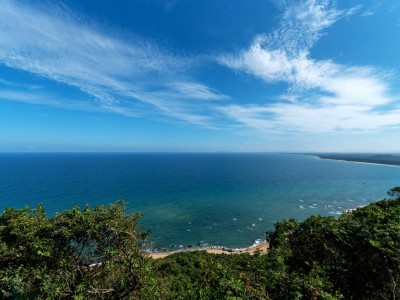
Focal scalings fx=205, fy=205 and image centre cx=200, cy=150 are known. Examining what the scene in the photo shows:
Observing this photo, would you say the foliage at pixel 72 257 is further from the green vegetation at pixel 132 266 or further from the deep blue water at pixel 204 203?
the deep blue water at pixel 204 203

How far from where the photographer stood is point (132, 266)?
10531mm

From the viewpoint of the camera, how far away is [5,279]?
32.2 feet

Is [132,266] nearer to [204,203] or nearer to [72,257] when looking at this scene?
[72,257]

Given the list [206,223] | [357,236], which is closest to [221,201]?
[206,223]

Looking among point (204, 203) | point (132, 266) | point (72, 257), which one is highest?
point (132, 266)

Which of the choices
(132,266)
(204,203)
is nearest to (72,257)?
(132,266)

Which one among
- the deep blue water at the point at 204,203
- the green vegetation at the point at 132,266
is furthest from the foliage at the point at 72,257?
the deep blue water at the point at 204,203

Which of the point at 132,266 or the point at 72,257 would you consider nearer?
the point at 132,266

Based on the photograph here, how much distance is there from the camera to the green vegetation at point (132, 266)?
8.69 metres

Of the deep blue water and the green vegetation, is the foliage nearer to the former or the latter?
the green vegetation

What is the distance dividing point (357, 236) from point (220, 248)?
1270 inches

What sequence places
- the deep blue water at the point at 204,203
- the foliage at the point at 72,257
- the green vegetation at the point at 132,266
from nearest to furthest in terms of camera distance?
the green vegetation at the point at 132,266, the foliage at the point at 72,257, the deep blue water at the point at 204,203

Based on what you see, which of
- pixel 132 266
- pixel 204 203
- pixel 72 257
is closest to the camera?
pixel 132 266

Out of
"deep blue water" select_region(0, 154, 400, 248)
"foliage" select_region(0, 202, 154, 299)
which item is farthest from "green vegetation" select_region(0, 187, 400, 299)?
"deep blue water" select_region(0, 154, 400, 248)
